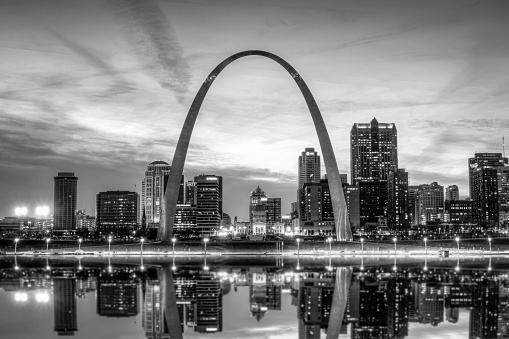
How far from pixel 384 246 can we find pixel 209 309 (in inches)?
1825

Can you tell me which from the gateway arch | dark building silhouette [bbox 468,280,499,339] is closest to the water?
dark building silhouette [bbox 468,280,499,339]

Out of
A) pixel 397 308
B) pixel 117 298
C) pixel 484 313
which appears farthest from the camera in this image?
pixel 117 298

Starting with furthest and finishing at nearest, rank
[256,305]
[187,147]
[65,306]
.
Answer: [187,147] < [256,305] < [65,306]

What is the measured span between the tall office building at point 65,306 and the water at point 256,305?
34 mm

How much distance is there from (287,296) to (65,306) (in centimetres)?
873

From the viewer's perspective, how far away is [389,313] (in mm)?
21125

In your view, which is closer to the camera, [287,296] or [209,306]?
[209,306]

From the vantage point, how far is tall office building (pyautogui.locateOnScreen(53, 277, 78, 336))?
1895cm

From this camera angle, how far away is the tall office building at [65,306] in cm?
1895

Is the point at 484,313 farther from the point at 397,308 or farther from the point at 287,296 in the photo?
the point at 287,296

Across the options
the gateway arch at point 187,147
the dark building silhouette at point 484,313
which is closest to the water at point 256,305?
the dark building silhouette at point 484,313

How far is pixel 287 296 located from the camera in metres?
26.1

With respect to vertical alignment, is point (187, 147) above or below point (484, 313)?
above

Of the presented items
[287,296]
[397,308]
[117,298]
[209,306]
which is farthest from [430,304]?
[117,298]
